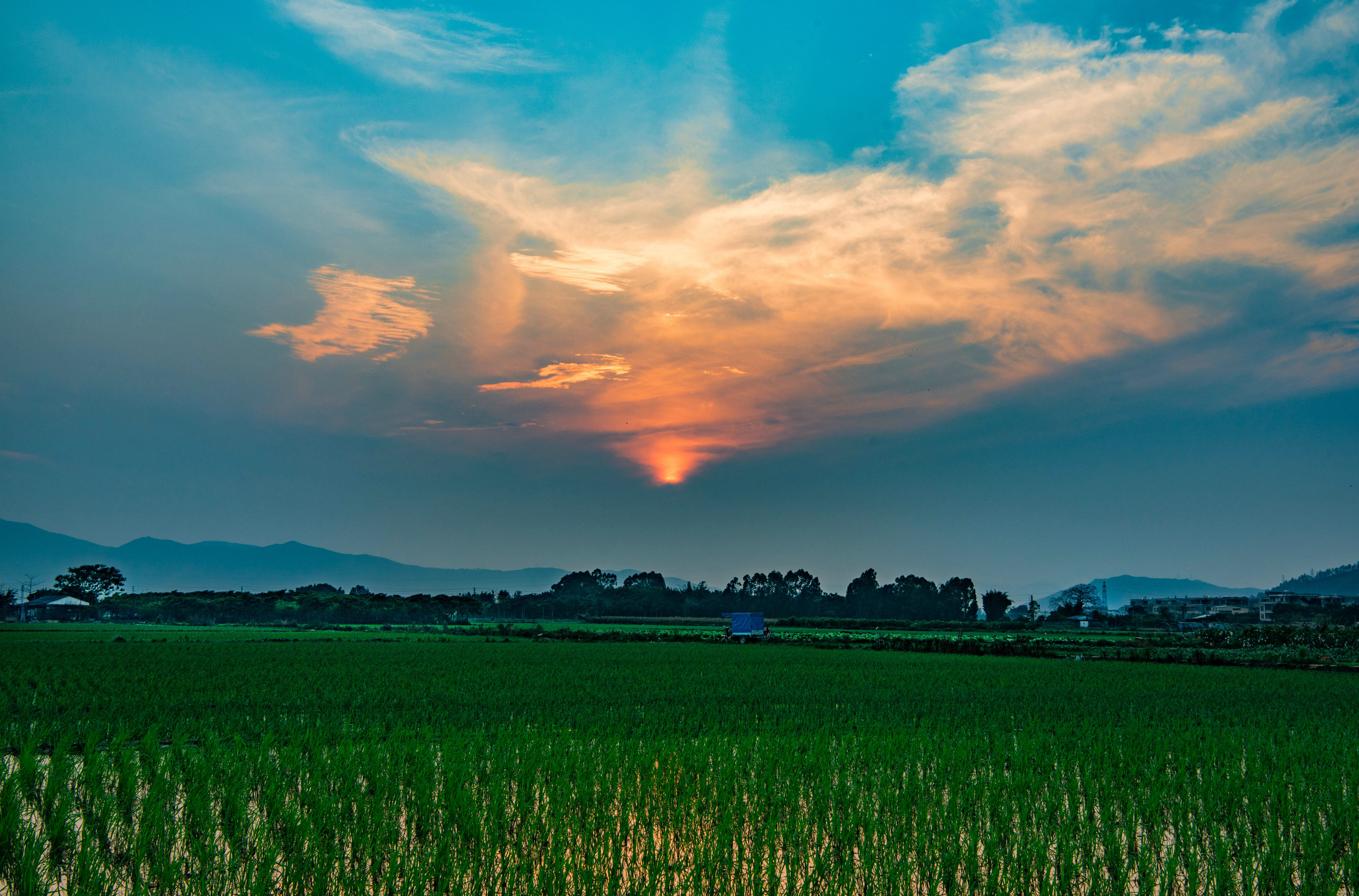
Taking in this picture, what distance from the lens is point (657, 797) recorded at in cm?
884

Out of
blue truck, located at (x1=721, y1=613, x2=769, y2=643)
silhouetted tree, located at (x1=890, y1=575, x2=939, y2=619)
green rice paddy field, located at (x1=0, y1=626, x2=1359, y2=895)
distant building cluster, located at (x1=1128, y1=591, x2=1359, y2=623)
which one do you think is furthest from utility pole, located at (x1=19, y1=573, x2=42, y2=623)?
distant building cluster, located at (x1=1128, y1=591, x2=1359, y2=623)

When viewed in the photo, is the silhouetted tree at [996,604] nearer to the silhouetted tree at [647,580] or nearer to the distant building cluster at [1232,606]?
the distant building cluster at [1232,606]

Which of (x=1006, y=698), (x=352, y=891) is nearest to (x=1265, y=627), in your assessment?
(x=1006, y=698)

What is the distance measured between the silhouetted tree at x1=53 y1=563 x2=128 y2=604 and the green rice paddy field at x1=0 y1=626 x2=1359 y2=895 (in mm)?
149150

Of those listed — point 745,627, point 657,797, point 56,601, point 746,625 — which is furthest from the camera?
point 56,601

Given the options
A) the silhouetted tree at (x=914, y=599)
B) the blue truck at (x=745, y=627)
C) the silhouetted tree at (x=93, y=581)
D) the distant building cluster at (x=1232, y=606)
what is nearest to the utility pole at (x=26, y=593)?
the silhouetted tree at (x=93, y=581)

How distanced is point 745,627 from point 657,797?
2068 inches

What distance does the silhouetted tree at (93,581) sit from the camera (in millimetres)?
135750

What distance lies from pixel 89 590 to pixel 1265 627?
17238 centimetres

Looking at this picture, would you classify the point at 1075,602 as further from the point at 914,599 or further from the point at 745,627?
the point at 745,627

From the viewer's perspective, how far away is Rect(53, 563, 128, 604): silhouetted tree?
13575 centimetres

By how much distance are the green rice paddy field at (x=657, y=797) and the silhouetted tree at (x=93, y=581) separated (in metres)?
149

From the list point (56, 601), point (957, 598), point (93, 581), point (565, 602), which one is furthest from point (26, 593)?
point (957, 598)

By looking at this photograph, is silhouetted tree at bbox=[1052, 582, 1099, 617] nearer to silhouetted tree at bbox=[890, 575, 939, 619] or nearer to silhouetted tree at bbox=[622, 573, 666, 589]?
silhouetted tree at bbox=[890, 575, 939, 619]
